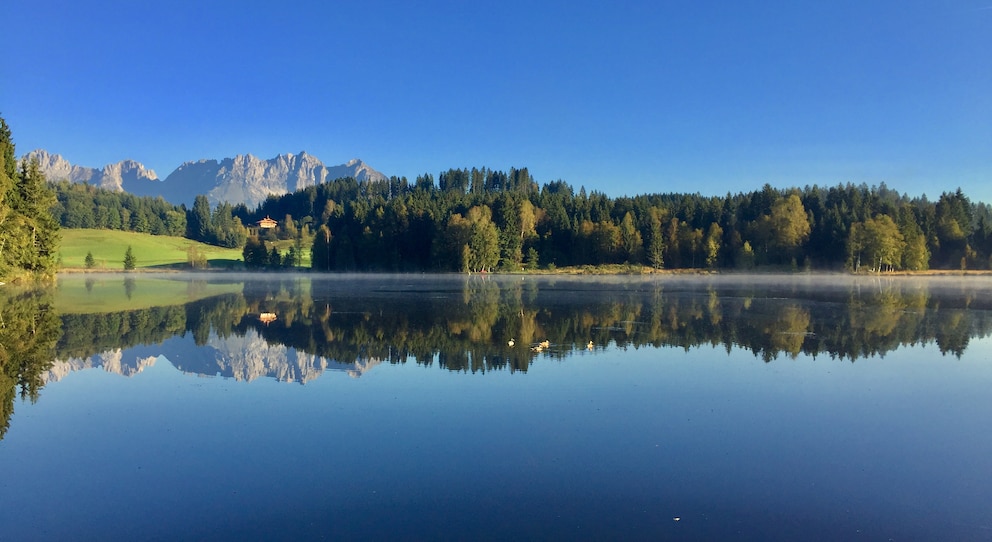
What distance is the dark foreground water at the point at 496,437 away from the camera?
7254 millimetres

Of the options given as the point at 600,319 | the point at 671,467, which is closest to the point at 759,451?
the point at 671,467

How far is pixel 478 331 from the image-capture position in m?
24.7

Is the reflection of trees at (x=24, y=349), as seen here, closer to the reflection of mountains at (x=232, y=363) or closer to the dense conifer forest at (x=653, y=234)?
the reflection of mountains at (x=232, y=363)

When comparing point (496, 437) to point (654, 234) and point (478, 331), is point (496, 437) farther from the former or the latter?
point (654, 234)

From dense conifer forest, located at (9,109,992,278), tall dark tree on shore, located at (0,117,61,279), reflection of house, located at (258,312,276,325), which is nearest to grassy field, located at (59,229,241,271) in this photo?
dense conifer forest, located at (9,109,992,278)

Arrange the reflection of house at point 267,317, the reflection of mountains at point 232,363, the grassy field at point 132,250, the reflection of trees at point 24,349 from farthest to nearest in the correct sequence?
the grassy field at point 132,250 → the reflection of house at point 267,317 → the reflection of mountains at point 232,363 → the reflection of trees at point 24,349

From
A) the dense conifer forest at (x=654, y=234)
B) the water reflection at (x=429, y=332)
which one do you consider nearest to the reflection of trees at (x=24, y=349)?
the water reflection at (x=429, y=332)

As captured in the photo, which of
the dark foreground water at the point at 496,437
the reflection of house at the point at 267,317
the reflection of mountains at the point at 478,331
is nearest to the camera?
the dark foreground water at the point at 496,437

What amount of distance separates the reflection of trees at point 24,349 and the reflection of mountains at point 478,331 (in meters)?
0.72

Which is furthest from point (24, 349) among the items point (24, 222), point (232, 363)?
point (24, 222)

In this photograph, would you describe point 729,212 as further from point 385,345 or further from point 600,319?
point 385,345

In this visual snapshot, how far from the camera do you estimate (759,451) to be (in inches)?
385

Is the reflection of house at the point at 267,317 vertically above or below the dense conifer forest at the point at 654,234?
below

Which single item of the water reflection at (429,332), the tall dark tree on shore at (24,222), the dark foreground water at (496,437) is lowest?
the dark foreground water at (496,437)
